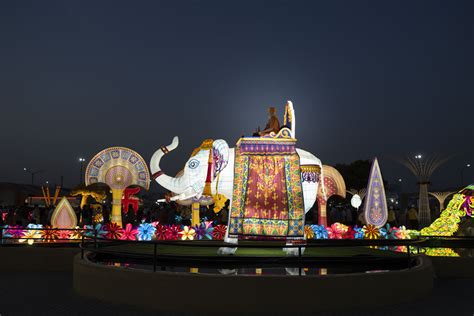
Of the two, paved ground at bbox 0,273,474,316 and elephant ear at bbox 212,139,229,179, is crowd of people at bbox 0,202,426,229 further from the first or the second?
paved ground at bbox 0,273,474,316

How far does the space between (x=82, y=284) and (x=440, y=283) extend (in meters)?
7.51

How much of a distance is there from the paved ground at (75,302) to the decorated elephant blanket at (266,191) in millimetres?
3388

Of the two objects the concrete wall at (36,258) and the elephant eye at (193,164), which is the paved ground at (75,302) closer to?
the concrete wall at (36,258)

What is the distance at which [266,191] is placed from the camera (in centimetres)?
1159

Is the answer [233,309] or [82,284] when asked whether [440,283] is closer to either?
[233,309]

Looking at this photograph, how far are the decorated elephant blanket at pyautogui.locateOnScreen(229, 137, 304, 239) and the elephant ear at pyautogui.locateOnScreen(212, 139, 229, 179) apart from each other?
38.8 inches

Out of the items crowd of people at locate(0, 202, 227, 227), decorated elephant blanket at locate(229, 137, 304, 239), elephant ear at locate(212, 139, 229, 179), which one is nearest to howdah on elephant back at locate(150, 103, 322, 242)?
decorated elephant blanket at locate(229, 137, 304, 239)

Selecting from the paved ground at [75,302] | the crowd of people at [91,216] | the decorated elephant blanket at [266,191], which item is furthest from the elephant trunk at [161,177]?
the paved ground at [75,302]

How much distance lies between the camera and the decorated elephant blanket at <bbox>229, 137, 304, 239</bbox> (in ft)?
37.2

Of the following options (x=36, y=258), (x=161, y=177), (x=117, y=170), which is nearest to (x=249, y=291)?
(x=36, y=258)

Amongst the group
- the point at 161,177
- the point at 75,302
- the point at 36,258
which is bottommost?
the point at 75,302

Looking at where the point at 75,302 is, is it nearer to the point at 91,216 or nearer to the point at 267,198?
the point at 267,198

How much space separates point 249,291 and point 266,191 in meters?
4.18

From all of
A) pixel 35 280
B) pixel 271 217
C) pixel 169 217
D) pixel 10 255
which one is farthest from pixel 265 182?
pixel 169 217
